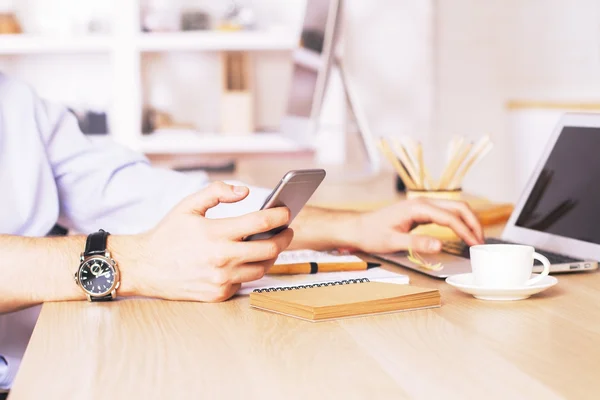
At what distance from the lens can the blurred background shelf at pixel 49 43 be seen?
416 cm

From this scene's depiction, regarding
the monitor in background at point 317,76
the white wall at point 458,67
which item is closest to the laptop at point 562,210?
the monitor in background at point 317,76

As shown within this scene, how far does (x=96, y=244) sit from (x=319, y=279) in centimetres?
30

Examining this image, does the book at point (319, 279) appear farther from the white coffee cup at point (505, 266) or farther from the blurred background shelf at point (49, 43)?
the blurred background shelf at point (49, 43)

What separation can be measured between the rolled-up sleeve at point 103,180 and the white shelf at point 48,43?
2.67m

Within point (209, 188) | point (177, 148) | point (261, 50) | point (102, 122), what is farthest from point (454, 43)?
point (209, 188)

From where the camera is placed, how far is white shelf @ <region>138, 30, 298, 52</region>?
13.8 feet

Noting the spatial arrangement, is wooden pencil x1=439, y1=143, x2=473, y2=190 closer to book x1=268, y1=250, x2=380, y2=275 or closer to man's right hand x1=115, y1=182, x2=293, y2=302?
book x1=268, y1=250, x2=380, y2=275

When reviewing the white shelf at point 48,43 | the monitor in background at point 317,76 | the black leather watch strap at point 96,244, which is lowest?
the black leather watch strap at point 96,244

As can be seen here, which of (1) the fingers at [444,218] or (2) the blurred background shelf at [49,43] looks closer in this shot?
(1) the fingers at [444,218]

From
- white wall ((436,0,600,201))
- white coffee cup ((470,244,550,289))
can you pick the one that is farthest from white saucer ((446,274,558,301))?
white wall ((436,0,600,201))

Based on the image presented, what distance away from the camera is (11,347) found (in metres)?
1.39

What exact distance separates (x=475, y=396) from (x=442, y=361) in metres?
0.10

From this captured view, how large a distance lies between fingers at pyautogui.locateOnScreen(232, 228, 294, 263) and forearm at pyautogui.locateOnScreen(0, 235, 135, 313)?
0.14m

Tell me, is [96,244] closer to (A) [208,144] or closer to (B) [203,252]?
(B) [203,252]
